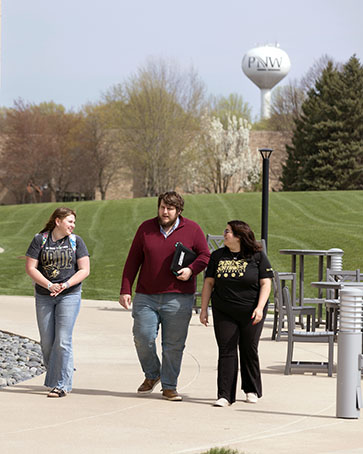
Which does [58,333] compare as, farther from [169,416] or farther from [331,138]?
[331,138]

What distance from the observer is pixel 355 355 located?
706cm

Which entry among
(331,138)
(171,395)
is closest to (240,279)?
(171,395)

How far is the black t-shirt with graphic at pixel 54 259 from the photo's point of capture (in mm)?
7938

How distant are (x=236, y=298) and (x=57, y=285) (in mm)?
1649

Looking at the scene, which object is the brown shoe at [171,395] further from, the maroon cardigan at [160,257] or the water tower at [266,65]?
the water tower at [266,65]

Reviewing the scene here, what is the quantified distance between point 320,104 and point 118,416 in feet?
156

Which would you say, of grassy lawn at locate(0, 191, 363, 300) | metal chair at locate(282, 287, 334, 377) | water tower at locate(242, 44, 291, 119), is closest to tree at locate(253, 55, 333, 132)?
water tower at locate(242, 44, 291, 119)

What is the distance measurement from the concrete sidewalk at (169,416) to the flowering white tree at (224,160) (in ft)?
165

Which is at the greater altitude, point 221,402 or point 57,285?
point 57,285

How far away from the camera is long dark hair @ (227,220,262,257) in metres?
7.54

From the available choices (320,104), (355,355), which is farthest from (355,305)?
(320,104)

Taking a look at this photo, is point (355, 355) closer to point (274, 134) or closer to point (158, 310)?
point (158, 310)

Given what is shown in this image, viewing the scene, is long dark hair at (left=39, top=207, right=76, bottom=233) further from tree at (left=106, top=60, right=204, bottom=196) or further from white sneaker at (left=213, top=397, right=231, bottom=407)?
tree at (left=106, top=60, right=204, bottom=196)

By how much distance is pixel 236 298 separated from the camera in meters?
7.52
